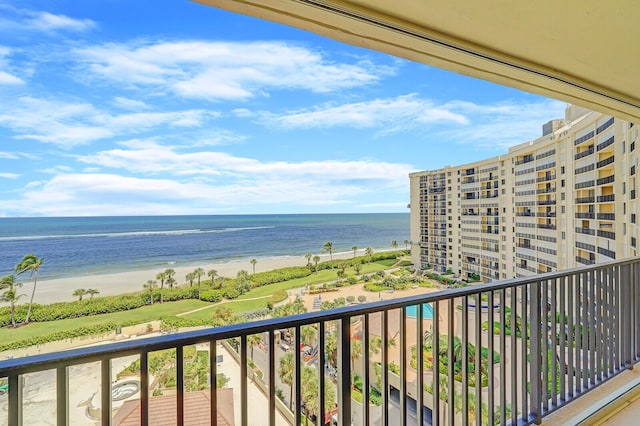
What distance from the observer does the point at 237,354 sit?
101cm

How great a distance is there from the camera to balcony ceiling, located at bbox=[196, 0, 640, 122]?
3.37 ft

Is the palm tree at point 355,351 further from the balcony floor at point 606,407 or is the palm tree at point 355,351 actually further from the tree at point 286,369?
the balcony floor at point 606,407

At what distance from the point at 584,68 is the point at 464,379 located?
1633mm

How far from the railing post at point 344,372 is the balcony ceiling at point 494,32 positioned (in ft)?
3.37

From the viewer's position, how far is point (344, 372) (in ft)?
3.64

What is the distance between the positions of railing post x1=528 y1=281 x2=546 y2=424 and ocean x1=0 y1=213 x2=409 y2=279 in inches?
354

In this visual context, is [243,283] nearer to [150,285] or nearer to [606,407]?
[150,285]

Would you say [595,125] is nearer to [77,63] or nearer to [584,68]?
[584,68]

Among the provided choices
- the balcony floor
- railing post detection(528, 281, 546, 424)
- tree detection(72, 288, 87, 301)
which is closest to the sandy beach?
tree detection(72, 288, 87, 301)

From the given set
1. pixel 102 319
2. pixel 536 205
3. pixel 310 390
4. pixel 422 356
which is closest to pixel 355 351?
pixel 422 356

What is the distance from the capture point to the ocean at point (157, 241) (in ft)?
33.0

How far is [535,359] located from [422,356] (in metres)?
0.79

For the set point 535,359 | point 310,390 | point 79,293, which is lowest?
point 79,293

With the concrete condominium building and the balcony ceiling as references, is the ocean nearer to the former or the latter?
the concrete condominium building
